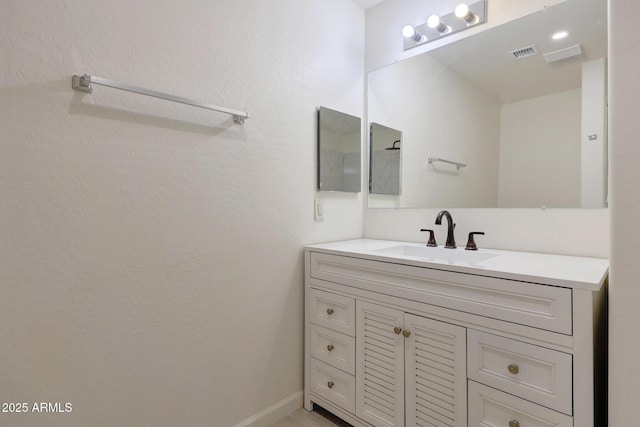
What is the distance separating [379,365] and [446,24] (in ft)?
5.93

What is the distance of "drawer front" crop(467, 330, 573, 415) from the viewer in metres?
0.96

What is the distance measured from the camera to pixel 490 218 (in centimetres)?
168

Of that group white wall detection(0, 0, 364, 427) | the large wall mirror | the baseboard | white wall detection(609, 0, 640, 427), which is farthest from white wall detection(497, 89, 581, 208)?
the baseboard

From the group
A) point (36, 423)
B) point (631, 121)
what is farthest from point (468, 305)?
point (36, 423)

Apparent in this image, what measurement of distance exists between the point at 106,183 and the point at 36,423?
0.77 m

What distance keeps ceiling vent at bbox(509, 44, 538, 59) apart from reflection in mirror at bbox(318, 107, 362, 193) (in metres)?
0.90

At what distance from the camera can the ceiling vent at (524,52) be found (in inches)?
60.7

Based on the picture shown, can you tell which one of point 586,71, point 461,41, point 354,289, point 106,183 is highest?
point 461,41

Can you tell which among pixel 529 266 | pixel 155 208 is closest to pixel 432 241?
pixel 529 266

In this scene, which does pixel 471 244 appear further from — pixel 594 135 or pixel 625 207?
pixel 625 207

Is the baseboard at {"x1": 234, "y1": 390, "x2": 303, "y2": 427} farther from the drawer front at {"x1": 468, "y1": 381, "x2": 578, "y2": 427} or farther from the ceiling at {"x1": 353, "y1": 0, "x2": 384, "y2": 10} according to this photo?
the ceiling at {"x1": 353, "y1": 0, "x2": 384, "y2": 10}

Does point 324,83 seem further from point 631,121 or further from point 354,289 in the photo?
point 631,121

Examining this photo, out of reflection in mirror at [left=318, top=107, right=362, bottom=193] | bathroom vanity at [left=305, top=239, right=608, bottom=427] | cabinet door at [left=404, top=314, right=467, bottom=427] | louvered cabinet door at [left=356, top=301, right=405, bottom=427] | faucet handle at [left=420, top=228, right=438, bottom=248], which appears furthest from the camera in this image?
reflection in mirror at [left=318, top=107, right=362, bottom=193]

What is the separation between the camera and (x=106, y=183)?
3.70 ft
